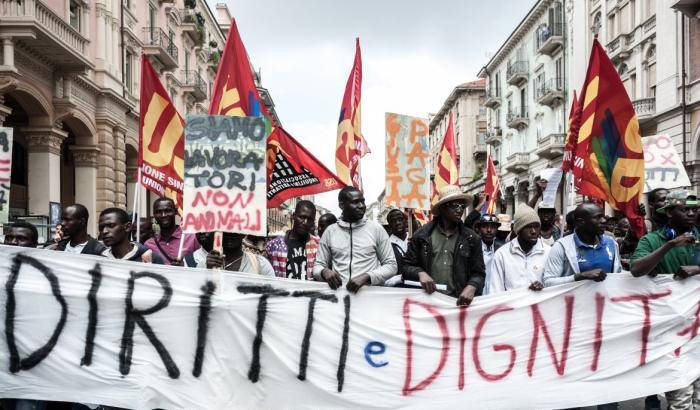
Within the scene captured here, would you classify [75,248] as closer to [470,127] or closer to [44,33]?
[44,33]

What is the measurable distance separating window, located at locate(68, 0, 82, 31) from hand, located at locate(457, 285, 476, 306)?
691 inches

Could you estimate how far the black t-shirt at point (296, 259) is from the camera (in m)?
6.02

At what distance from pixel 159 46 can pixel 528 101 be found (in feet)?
84.7

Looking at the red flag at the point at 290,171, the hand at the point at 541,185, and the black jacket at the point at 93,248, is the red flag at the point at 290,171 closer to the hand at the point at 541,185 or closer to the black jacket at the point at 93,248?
the hand at the point at 541,185

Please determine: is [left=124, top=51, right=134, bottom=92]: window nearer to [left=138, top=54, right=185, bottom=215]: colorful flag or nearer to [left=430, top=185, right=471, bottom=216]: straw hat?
[left=138, top=54, right=185, bottom=215]: colorful flag

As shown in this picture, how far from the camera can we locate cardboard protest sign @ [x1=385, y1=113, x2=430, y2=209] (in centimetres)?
789

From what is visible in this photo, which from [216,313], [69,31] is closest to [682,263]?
[216,313]

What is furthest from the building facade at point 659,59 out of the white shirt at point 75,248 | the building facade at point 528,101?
the white shirt at point 75,248

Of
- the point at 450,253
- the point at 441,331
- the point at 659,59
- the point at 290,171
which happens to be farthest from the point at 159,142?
the point at 659,59

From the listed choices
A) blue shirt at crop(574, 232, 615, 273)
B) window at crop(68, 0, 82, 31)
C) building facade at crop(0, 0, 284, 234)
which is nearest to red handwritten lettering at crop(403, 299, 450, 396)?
blue shirt at crop(574, 232, 615, 273)

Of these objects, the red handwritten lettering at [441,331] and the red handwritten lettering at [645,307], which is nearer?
the red handwritten lettering at [441,331]

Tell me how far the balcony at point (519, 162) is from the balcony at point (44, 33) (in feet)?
98.3

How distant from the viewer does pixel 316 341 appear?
4.58 meters

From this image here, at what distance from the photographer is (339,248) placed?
15.9ft
